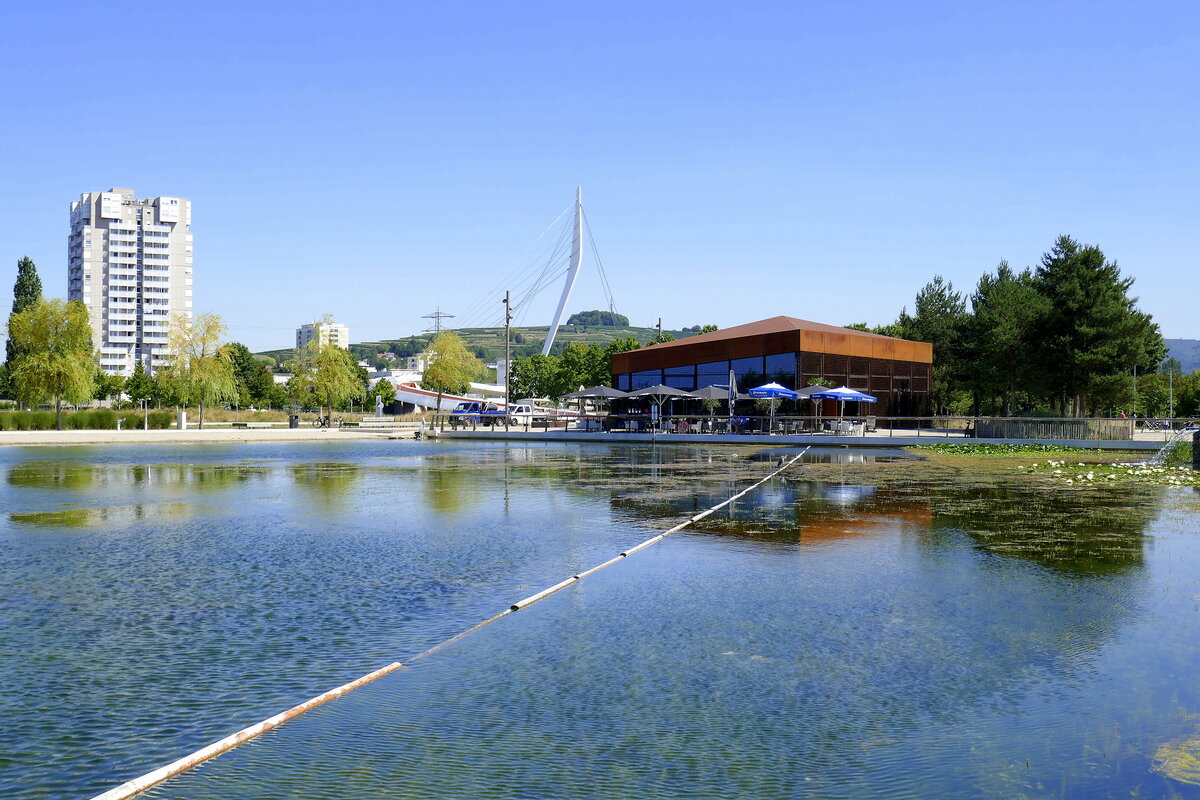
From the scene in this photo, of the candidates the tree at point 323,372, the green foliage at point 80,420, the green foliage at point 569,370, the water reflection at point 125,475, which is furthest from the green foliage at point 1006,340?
the green foliage at point 80,420

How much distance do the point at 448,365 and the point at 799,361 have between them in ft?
116

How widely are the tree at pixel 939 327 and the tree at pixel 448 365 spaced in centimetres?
3812

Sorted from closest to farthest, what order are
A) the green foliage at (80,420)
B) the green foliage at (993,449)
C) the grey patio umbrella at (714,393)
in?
1. the green foliage at (993,449)
2. the grey patio umbrella at (714,393)
3. the green foliage at (80,420)

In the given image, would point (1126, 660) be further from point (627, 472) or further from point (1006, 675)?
point (627, 472)

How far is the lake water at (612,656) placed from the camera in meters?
4.45

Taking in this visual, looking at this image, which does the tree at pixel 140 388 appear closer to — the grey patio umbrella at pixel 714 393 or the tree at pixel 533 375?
the tree at pixel 533 375

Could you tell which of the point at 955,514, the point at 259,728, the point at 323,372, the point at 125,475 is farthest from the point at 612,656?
the point at 323,372

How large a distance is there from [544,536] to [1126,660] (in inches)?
293

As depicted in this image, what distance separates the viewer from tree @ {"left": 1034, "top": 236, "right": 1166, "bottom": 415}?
156ft

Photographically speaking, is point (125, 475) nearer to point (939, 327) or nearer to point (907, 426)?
point (907, 426)

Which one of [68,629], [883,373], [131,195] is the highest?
[131,195]

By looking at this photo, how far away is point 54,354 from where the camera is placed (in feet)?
181

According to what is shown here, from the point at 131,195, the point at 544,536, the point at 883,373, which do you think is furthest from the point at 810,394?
the point at 131,195

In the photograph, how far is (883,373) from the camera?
2309 inches
